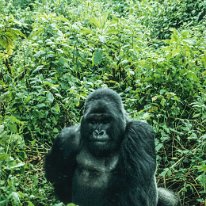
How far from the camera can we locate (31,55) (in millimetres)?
4918

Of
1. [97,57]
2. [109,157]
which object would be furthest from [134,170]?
[97,57]

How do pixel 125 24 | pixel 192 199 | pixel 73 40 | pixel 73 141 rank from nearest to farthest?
1. pixel 73 141
2. pixel 192 199
3. pixel 73 40
4. pixel 125 24

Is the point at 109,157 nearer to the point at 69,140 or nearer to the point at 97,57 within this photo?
the point at 69,140

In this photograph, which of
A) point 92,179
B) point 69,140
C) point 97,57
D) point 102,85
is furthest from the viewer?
point 97,57

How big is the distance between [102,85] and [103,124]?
1.20m

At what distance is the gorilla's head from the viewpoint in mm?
3477

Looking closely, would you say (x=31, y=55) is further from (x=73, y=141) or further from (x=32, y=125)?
(x=73, y=141)

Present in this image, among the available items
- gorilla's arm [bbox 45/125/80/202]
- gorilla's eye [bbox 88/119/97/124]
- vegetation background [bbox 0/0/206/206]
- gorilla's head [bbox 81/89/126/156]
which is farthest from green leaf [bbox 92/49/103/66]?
gorilla's eye [bbox 88/119/97/124]

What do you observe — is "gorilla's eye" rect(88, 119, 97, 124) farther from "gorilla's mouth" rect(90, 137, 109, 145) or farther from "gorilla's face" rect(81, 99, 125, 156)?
"gorilla's mouth" rect(90, 137, 109, 145)

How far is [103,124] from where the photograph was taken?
11.4 feet

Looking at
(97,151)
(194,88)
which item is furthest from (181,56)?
(97,151)

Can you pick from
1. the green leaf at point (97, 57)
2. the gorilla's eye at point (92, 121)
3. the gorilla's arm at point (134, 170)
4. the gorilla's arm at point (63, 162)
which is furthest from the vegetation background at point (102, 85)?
the gorilla's eye at point (92, 121)

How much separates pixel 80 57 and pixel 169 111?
978mm

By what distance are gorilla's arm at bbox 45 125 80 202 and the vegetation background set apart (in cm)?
13
